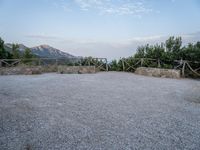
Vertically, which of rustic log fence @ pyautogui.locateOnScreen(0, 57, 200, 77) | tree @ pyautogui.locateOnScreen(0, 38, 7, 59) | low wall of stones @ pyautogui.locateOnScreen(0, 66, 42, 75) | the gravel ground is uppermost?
tree @ pyautogui.locateOnScreen(0, 38, 7, 59)

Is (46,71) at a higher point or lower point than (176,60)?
lower

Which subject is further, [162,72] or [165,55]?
[165,55]

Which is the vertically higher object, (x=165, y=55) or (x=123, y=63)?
(x=165, y=55)

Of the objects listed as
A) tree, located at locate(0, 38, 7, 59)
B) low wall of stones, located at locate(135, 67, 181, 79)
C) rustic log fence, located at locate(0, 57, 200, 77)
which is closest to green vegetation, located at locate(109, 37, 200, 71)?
rustic log fence, located at locate(0, 57, 200, 77)

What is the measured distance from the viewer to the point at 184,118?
3447 millimetres

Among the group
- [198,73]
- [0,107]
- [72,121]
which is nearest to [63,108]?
[72,121]

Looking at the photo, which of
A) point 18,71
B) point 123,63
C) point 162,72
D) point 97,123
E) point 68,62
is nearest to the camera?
point 97,123

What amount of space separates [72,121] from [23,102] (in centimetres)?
175

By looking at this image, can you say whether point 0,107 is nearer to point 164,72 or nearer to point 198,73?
point 164,72

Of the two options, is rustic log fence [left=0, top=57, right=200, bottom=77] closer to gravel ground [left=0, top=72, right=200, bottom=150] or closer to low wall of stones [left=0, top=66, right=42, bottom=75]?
low wall of stones [left=0, top=66, right=42, bottom=75]

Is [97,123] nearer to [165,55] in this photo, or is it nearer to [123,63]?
[165,55]

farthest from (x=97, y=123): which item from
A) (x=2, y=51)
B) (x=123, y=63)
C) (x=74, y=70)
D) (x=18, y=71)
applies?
(x=2, y=51)

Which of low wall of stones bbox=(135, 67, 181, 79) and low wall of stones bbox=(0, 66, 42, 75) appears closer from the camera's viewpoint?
low wall of stones bbox=(135, 67, 181, 79)

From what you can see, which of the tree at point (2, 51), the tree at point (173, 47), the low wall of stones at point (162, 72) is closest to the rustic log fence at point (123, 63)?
the tree at point (173, 47)
